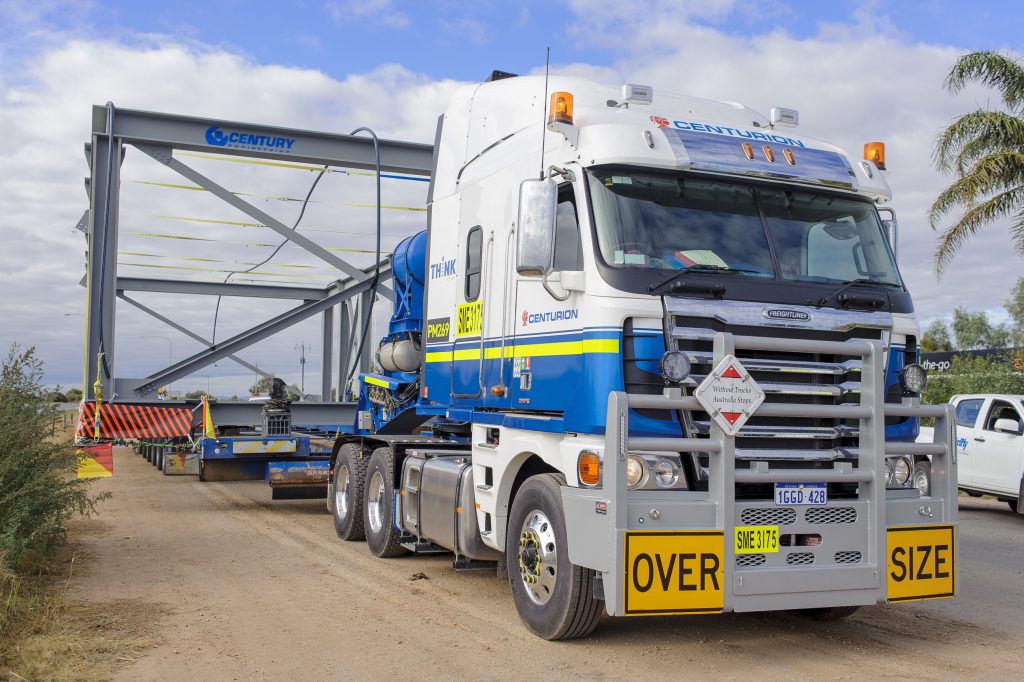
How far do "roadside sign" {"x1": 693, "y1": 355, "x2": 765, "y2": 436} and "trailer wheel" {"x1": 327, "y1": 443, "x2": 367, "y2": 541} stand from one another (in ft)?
18.0

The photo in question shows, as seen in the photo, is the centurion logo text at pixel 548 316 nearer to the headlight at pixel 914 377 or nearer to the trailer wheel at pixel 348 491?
the headlight at pixel 914 377

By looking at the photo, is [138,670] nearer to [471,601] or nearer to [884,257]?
[471,601]

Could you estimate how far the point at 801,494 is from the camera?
5941mm

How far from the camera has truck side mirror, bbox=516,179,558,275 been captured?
6125 mm

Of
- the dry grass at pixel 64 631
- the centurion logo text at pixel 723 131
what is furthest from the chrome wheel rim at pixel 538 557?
the centurion logo text at pixel 723 131

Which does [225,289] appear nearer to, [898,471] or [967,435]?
[967,435]

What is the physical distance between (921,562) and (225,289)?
2303cm

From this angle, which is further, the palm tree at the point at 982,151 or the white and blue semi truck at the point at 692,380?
the palm tree at the point at 982,151

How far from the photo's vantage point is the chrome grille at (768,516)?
19.0 ft

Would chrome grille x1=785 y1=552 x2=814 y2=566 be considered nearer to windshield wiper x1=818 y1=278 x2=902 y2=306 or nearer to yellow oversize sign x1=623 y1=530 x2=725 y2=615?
yellow oversize sign x1=623 y1=530 x2=725 y2=615

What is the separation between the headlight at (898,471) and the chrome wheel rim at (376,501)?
16.5 ft

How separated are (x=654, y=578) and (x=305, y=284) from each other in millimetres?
21690

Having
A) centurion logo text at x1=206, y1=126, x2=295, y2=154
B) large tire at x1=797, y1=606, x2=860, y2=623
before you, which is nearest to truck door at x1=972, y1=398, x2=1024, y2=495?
large tire at x1=797, y1=606, x2=860, y2=623

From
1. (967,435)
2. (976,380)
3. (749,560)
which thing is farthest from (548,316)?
(976,380)
